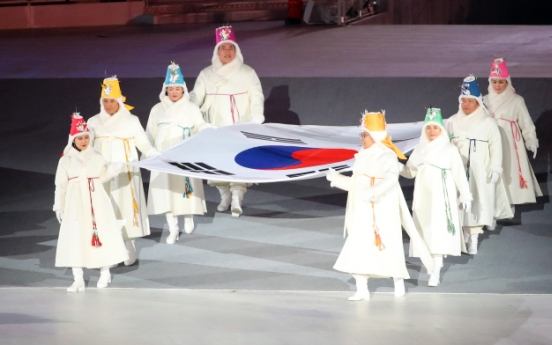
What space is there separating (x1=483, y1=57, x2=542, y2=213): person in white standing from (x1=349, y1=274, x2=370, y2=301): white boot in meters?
2.49

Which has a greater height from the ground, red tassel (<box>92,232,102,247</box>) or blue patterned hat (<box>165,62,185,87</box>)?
blue patterned hat (<box>165,62,185,87</box>)

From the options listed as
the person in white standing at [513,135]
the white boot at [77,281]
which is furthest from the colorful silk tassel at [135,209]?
the person in white standing at [513,135]

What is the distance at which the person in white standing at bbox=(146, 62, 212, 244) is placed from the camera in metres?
8.62

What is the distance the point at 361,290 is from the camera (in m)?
7.18

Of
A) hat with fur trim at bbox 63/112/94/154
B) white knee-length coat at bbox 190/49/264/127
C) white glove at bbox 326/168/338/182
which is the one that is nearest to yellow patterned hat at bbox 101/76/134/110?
hat with fur trim at bbox 63/112/94/154

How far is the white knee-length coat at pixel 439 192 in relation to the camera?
7.64 m

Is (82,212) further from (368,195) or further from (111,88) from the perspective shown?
(368,195)

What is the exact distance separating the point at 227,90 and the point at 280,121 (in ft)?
7.05

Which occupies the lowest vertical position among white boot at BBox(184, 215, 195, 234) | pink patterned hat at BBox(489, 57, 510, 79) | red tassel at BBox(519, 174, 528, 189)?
white boot at BBox(184, 215, 195, 234)

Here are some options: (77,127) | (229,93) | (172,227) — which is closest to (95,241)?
(77,127)

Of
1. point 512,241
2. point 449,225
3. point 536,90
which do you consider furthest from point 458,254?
point 536,90

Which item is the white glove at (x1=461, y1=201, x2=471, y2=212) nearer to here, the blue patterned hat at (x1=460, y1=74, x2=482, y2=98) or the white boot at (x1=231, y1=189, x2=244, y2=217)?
the blue patterned hat at (x1=460, y1=74, x2=482, y2=98)

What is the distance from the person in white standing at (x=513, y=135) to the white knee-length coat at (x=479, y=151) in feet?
2.10

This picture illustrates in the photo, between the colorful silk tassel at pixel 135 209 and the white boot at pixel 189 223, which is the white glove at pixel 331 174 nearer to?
the colorful silk tassel at pixel 135 209
